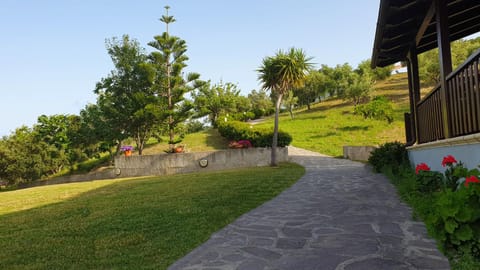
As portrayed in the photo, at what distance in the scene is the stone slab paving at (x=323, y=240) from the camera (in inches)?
113

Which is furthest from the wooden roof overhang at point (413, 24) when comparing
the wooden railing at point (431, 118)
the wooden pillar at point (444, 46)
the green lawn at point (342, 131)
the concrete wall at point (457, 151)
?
the green lawn at point (342, 131)

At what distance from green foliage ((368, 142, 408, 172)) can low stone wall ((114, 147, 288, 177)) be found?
5.98 meters

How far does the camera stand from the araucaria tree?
1730cm

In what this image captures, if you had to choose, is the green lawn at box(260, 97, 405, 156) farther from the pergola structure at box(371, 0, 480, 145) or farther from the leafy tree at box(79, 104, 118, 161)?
the leafy tree at box(79, 104, 118, 161)

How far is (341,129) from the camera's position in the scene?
22922 millimetres

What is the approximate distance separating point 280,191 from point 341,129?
1684 cm

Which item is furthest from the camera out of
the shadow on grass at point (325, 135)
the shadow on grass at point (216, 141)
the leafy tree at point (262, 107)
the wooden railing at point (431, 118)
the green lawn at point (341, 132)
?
the leafy tree at point (262, 107)

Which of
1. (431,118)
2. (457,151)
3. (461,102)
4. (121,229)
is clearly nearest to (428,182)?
(457,151)

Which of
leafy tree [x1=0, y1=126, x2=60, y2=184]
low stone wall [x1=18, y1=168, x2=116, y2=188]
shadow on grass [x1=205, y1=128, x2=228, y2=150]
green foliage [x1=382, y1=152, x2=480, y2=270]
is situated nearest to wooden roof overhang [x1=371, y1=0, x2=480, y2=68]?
green foliage [x1=382, y1=152, x2=480, y2=270]

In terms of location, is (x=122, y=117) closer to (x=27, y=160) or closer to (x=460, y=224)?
(x=27, y=160)

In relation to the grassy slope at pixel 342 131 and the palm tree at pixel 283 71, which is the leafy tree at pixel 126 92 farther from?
the grassy slope at pixel 342 131

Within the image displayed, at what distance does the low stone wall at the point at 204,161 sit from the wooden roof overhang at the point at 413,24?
8.20 meters

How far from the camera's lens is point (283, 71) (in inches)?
528

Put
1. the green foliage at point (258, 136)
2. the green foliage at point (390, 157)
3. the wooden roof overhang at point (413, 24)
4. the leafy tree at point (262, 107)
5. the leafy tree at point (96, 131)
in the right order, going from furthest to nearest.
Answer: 1. the leafy tree at point (262, 107)
2. the leafy tree at point (96, 131)
3. the green foliage at point (258, 136)
4. the green foliage at point (390, 157)
5. the wooden roof overhang at point (413, 24)
